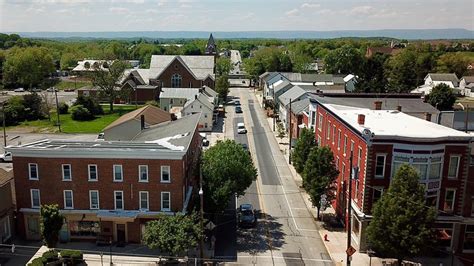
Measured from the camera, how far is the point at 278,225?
4375 centimetres

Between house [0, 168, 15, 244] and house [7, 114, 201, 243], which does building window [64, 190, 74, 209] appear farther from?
house [0, 168, 15, 244]

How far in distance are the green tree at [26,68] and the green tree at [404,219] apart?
138m

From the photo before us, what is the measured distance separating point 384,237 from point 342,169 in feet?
42.3

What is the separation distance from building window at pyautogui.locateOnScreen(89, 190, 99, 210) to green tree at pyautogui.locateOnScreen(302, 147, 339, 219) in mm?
19425

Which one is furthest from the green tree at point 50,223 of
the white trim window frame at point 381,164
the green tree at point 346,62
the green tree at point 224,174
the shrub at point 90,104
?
the green tree at point 346,62

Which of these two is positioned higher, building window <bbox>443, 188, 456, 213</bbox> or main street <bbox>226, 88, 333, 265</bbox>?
building window <bbox>443, 188, 456, 213</bbox>

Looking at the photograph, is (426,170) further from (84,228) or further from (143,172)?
(84,228)

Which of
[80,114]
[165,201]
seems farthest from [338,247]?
[80,114]

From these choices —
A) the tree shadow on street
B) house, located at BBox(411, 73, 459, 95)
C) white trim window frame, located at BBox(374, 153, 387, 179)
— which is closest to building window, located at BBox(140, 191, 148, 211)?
the tree shadow on street

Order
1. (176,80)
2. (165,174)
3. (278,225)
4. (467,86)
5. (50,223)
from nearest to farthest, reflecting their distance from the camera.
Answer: (50,223)
(165,174)
(278,225)
(176,80)
(467,86)

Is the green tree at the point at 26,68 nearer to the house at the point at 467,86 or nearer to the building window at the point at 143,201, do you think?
the building window at the point at 143,201

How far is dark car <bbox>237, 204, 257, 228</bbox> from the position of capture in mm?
42906

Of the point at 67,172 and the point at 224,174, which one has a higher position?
the point at 67,172

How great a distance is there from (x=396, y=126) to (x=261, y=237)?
619 inches
